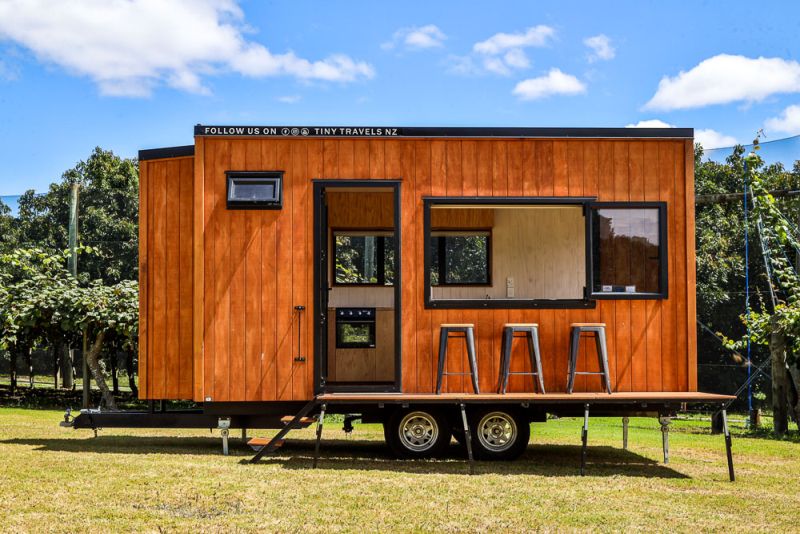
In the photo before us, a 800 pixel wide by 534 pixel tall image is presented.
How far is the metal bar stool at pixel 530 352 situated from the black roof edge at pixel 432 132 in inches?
75.1

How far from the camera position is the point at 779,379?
1305 cm

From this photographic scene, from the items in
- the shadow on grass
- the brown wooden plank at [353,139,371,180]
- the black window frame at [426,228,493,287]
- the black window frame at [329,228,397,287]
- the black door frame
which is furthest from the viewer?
the black window frame at [329,228,397,287]

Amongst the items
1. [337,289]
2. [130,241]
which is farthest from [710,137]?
[337,289]

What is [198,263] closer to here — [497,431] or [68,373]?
[497,431]

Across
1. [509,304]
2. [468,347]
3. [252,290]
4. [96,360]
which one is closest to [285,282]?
[252,290]

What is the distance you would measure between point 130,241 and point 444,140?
17469 millimetres

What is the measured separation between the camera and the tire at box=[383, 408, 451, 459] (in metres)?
8.97

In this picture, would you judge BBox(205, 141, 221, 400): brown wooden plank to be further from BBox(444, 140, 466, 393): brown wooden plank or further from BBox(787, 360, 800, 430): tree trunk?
BBox(787, 360, 800, 430): tree trunk

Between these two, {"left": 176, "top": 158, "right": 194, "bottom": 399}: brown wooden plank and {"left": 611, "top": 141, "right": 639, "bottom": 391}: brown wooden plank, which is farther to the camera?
{"left": 176, "top": 158, "right": 194, "bottom": 399}: brown wooden plank

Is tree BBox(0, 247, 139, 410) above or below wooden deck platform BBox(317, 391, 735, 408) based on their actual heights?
above

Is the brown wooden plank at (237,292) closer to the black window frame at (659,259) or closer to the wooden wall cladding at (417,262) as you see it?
the wooden wall cladding at (417,262)

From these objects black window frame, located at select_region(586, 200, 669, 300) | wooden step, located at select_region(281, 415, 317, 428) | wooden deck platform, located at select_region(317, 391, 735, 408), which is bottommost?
wooden step, located at select_region(281, 415, 317, 428)

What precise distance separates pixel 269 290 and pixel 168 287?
1.09m

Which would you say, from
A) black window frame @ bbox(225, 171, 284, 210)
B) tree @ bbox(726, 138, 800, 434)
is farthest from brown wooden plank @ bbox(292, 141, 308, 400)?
tree @ bbox(726, 138, 800, 434)
